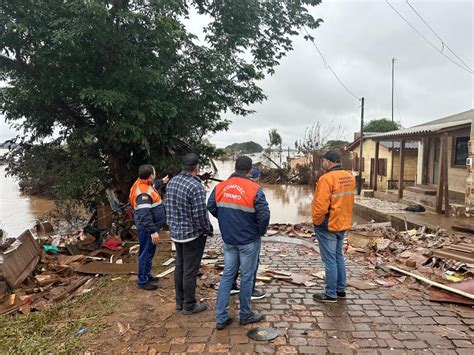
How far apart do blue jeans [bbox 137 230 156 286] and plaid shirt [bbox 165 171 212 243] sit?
3.49ft

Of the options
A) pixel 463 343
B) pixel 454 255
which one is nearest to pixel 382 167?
pixel 454 255

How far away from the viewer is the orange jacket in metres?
4.08

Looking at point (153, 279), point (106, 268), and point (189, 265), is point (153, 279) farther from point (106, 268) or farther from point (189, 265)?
point (189, 265)

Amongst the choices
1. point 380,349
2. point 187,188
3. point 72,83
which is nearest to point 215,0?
point 72,83

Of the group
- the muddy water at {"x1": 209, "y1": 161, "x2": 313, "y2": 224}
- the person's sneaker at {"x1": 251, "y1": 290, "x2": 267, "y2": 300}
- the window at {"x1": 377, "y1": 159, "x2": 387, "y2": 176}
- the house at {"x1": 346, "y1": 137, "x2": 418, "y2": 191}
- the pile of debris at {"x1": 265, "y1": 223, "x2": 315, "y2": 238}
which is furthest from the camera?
the window at {"x1": 377, "y1": 159, "x2": 387, "y2": 176}

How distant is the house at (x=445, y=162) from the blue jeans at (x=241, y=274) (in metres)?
10.4

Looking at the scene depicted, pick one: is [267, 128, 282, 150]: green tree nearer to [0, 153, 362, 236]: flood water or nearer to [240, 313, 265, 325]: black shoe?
[0, 153, 362, 236]: flood water

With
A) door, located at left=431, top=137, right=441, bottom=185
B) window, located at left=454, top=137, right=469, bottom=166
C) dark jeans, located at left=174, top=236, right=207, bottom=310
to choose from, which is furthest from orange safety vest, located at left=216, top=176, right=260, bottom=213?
door, located at left=431, top=137, right=441, bottom=185

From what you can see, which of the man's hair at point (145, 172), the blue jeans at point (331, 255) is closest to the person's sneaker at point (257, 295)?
the blue jeans at point (331, 255)

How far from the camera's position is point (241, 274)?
3.64 m

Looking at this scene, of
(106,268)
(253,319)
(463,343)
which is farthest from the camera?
(106,268)

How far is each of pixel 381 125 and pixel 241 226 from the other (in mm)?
44761

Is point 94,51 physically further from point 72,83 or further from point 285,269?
point 285,269

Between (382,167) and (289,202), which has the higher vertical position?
(382,167)
